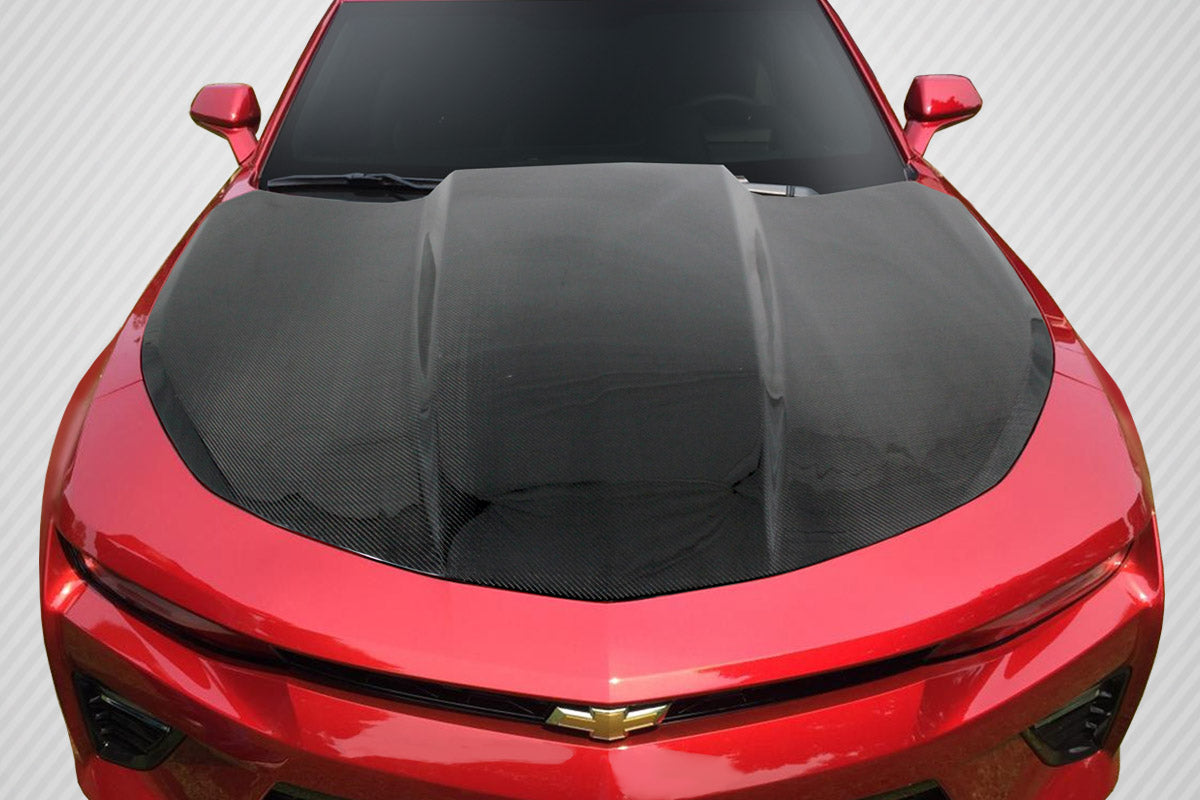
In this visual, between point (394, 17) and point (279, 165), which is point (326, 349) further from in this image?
point (394, 17)

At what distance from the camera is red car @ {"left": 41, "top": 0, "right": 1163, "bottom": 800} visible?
60.6 inches

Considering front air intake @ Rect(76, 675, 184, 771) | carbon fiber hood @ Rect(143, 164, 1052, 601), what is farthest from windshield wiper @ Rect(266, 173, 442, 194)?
front air intake @ Rect(76, 675, 184, 771)

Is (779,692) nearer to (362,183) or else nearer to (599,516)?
(599,516)

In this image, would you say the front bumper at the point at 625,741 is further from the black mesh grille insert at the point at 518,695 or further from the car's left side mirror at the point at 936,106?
the car's left side mirror at the point at 936,106

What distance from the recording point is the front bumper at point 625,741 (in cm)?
152

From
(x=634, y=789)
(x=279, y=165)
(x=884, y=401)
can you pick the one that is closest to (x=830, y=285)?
(x=884, y=401)

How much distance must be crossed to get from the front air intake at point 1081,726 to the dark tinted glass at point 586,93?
133cm

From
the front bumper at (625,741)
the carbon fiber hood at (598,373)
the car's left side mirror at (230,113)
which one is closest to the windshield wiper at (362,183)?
the carbon fiber hood at (598,373)

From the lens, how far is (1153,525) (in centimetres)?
185

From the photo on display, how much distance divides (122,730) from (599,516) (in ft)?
2.65

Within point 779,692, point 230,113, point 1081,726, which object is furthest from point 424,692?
point 230,113

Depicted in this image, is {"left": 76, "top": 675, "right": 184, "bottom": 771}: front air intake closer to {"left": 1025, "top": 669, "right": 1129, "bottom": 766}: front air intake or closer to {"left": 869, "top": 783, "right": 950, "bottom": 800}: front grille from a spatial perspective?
{"left": 869, "top": 783, "right": 950, "bottom": 800}: front grille

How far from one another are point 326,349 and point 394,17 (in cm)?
147

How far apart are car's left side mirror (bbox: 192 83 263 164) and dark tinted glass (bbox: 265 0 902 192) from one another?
0.32 m
